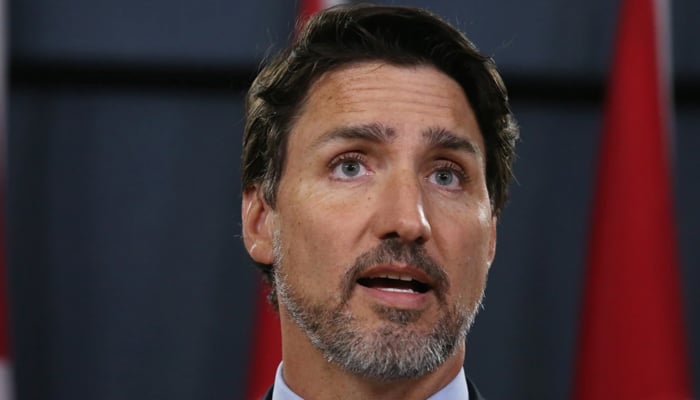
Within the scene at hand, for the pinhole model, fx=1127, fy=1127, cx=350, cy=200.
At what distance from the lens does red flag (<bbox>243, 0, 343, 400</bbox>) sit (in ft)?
5.54

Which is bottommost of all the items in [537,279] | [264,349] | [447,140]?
[264,349]

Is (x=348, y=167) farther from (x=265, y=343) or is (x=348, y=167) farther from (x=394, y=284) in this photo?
(x=265, y=343)

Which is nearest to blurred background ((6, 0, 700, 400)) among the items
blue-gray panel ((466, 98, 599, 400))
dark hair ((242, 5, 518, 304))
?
blue-gray panel ((466, 98, 599, 400))

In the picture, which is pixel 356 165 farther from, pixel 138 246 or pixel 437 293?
pixel 138 246

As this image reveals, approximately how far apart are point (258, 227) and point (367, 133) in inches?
8.2

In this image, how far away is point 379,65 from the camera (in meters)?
1.11

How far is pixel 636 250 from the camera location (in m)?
1.65

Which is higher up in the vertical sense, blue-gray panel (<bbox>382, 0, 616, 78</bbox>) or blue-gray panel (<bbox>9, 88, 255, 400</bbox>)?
blue-gray panel (<bbox>382, 0, 616, 78</bbox>)

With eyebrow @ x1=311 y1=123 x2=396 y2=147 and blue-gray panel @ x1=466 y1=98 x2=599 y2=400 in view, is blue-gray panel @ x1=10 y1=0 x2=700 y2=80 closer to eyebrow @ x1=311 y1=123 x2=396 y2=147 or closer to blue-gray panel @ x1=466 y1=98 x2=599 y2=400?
blue-gray panel @ x1=466 y1=98 x2=599 y2=400

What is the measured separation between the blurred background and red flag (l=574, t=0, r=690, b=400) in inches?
6.4

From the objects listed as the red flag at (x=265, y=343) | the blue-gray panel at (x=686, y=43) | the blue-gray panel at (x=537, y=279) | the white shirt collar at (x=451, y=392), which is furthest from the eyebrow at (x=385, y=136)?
the blue-gray panel at (x=686, y=43)

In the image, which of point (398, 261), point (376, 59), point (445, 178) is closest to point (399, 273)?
point (398, 261)

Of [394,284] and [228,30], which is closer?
[394,284]

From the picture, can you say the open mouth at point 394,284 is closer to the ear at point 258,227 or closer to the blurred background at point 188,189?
the ear at point 258,227
